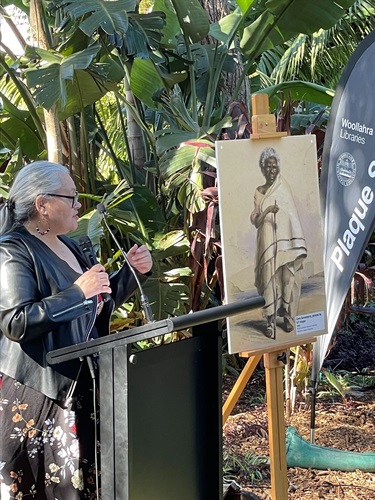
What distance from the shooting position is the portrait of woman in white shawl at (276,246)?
324 cm

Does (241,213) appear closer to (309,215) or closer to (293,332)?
(309,215)

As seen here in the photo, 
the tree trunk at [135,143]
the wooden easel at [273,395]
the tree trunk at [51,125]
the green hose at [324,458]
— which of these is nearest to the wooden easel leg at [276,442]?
the wooden easel at [273,395]

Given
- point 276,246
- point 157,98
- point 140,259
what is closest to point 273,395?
point 276,246

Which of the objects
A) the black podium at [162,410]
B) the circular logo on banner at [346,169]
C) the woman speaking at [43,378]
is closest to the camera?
the black podium at [162,410]

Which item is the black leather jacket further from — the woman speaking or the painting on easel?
the painting on easel

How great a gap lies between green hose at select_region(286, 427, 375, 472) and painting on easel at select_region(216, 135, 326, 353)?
44.8 inches

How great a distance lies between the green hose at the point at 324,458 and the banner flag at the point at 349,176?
0.59 metres

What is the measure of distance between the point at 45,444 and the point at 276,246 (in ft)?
4.48

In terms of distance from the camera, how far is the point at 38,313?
2238 millimetres

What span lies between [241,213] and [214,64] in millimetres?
2770

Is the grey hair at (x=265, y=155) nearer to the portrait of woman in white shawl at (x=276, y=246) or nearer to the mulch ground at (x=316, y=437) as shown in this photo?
the portrait of woman in white shawl at (x=276, y=246)

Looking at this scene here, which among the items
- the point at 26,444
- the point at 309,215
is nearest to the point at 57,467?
the point at 26,444

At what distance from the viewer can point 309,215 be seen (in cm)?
341

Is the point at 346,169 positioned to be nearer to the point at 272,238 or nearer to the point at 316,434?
the point at 272,238
